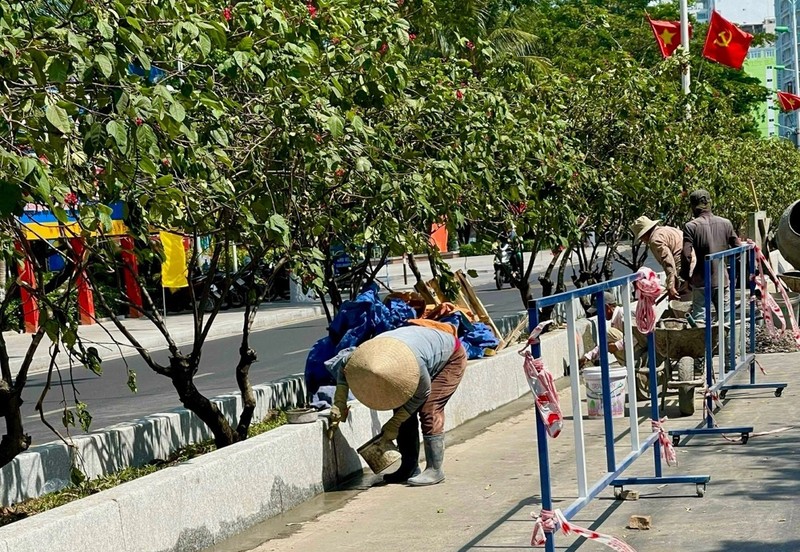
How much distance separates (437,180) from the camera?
9.26 m

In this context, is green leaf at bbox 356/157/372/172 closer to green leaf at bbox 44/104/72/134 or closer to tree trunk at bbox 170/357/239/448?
tree trunk at bbox 170/357/239/448

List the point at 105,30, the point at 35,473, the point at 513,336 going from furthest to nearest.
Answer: the point at 513,336
the point at 35,473
the point at 105,30

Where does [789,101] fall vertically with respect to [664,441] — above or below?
above

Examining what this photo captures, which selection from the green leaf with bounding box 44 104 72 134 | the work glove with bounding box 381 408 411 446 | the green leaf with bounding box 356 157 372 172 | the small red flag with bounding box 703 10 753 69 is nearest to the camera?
the green leaf with bounding box 44 104 72 134

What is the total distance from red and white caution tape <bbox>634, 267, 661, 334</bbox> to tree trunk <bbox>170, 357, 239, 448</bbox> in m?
3.06

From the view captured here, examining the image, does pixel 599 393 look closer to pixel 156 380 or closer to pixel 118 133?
pixel 118 133

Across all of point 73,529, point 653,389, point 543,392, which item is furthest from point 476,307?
point 73,529

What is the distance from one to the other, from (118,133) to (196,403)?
472 centimetres

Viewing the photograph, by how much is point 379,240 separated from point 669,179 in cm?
985

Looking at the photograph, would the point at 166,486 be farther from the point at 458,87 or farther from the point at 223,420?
the point at 458,87

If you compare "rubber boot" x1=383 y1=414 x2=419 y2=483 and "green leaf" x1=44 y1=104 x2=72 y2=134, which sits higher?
"green leaf" x1=44 y1=104 x2=72 y2=134

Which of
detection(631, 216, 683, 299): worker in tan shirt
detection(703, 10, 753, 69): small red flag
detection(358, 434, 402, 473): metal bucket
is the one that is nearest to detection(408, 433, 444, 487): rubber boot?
detection(358, 434, 402, 473): metal bucket

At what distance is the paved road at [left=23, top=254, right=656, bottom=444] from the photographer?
14.5 meters

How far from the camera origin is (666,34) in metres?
31.4
